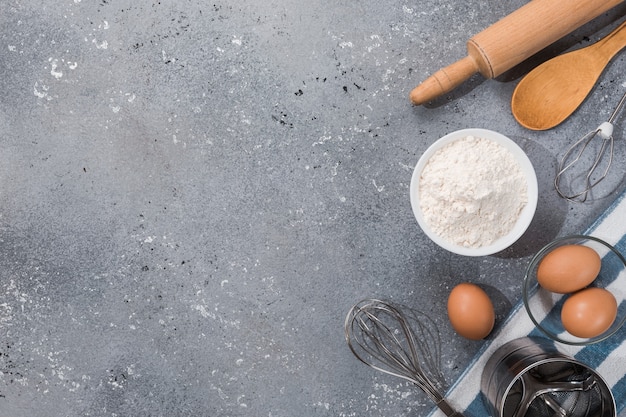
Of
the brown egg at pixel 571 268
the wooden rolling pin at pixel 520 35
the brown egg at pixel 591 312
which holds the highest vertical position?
the wooden rolling pin at pixel 520 35

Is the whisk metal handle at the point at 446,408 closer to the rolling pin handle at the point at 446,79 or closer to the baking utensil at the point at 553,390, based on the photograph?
the baking utensil at the point at 553,390

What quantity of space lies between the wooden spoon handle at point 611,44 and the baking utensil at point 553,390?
1.67 ft

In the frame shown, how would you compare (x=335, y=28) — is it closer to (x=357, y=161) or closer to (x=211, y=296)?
(x=357, y=161)

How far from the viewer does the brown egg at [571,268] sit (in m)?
0.89

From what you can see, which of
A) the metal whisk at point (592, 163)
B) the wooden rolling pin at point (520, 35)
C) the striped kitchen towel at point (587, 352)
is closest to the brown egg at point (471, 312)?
the striped kitchen towel at point (587, 352)

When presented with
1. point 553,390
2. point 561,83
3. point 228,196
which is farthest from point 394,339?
point 561,83

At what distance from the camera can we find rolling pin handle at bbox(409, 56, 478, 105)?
3.17 feet

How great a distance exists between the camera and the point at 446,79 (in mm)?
967

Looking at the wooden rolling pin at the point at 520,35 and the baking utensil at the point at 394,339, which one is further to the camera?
the baking utensil at the point at 394,339

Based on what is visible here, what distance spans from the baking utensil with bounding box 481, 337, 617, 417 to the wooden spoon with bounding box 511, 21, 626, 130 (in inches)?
15.7

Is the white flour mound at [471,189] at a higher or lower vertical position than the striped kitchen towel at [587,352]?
higher

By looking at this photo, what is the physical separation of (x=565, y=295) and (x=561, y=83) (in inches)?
14.2

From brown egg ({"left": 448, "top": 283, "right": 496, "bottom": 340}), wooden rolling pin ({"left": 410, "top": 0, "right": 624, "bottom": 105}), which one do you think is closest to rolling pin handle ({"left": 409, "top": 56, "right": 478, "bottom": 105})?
wooden rolling pin ({"left": 410, "top": 0, "right": 624, "bottom": 105})

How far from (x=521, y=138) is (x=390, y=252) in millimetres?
306
